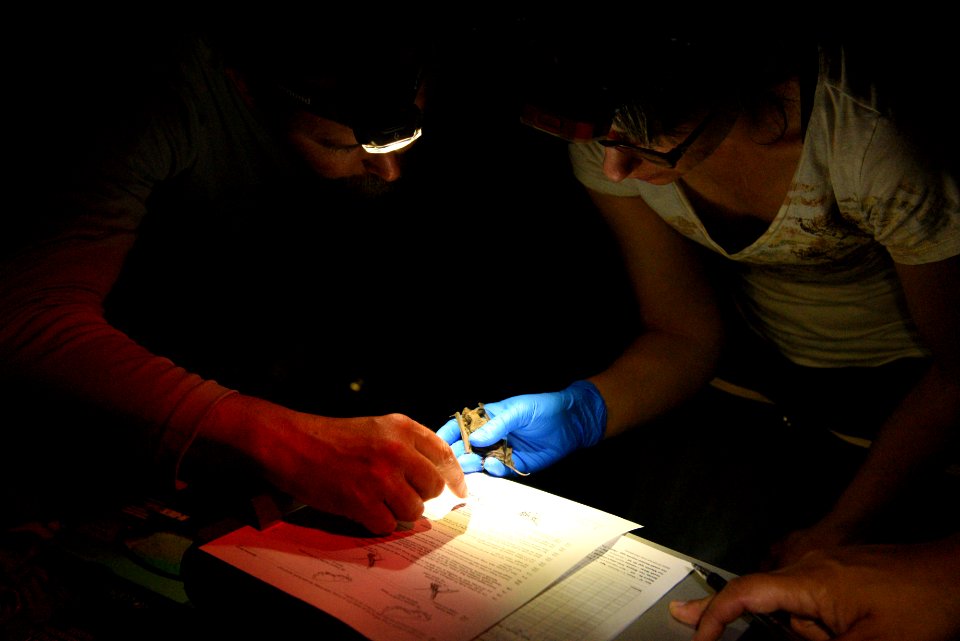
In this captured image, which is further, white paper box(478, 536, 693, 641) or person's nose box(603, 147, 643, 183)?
person's nose box(603, 147, 643, 183)

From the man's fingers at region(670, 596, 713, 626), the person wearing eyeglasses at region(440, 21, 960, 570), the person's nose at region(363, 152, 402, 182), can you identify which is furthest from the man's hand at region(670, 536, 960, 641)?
the person's nose at region(363, 152, 402, 182)

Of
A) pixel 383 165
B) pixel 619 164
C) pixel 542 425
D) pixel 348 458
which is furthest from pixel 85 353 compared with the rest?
pixel 619 164

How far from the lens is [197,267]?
1833 millimetres

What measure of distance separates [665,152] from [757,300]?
0.74 metres

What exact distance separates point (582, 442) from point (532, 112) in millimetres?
751

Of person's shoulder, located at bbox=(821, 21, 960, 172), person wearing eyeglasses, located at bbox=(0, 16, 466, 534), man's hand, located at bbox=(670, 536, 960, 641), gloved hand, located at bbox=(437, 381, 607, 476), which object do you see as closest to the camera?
man's hand, located at bbox=(670, 536, 960, 641)

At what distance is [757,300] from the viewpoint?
1721 millimetres

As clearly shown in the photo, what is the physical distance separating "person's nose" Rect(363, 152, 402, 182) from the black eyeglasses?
1.53 ft

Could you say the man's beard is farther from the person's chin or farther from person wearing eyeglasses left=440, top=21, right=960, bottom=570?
person wearing eyeglasses left=440, top=21, right=960, bottom=570

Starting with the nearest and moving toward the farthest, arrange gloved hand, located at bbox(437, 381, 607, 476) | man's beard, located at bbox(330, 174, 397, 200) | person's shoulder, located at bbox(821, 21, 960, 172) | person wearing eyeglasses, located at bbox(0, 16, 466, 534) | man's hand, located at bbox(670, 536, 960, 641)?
man's hand, located at bbox(670, 536, 960, 641), person's shoulder, located at bbox(821, 21, 960, 172), person wearing eyeglasses, located at bbox(0, 16, 466, 534), gloved hand, located at bbox(437, 381, 607, 476), man's beard, located at bbox(330, 174, 397, 200)

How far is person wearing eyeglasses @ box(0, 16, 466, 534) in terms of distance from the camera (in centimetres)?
116

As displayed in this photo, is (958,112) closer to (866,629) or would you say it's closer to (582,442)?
(866,629)

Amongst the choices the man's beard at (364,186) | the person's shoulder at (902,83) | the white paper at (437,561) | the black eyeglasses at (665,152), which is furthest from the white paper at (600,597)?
the man's beard at (364,186)

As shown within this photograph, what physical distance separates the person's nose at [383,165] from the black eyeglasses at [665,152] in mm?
465
